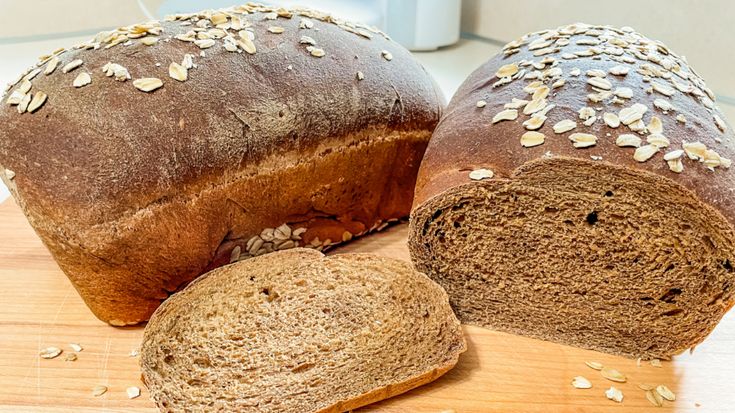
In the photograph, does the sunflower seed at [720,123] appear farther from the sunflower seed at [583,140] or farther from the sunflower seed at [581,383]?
the sunflower seed at [581,383]

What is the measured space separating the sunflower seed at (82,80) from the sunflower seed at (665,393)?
1653mm

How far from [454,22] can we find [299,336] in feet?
8.73

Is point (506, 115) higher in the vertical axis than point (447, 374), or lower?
higher

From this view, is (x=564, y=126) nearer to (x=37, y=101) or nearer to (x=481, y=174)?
(x=481, y=174)

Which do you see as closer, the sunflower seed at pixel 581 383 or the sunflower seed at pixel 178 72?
the sunflower seed at pixel 581 383

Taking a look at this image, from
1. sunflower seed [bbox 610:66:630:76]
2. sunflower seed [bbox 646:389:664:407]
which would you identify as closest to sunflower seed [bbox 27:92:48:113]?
sunflower seed [bbox 610:66:630:76]

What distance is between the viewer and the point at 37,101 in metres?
1.75

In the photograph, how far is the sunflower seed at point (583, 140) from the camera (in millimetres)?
1644

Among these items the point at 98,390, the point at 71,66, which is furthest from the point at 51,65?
the point at 98,390

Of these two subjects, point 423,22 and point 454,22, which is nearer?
point 423,22

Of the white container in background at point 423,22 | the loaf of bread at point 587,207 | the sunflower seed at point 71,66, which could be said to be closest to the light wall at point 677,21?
the white container in background at point 423,22

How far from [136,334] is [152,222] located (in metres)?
0.33

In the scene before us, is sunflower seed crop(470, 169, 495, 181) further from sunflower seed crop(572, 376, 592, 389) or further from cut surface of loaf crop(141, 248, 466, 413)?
sunflower seed crop(572, 376, 592, 389)

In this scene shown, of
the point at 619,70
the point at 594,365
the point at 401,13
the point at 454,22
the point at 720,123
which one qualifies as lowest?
the point at 594,365
